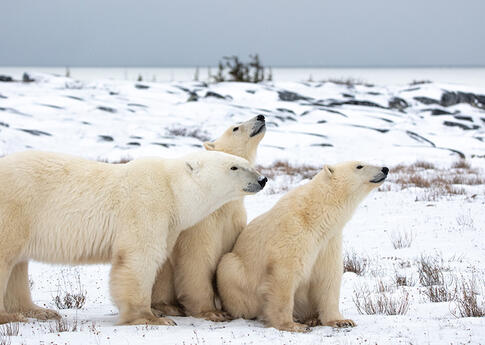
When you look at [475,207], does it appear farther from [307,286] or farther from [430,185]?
[307,286]

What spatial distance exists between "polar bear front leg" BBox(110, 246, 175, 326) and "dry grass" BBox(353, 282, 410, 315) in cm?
155

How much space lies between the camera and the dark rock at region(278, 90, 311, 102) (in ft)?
88.1

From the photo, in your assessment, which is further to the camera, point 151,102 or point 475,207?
point 151,102

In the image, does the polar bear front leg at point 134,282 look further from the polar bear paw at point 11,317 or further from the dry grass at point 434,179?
the dry grass at point 434,179

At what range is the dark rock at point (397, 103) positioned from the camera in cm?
2659

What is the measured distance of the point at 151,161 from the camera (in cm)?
441

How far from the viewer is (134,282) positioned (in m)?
4.03

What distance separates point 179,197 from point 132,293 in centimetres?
73

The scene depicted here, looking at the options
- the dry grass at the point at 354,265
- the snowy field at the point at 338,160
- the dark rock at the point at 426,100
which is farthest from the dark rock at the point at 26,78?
the dry grass at the point at 354,265

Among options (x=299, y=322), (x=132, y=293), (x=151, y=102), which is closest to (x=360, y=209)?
(x=299, y=322)

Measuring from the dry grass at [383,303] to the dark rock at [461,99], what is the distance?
24553mm

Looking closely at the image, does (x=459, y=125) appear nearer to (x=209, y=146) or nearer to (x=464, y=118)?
(x=464, y=118)

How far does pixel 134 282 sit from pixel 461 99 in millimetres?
27148

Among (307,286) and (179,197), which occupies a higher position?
(179,197)
